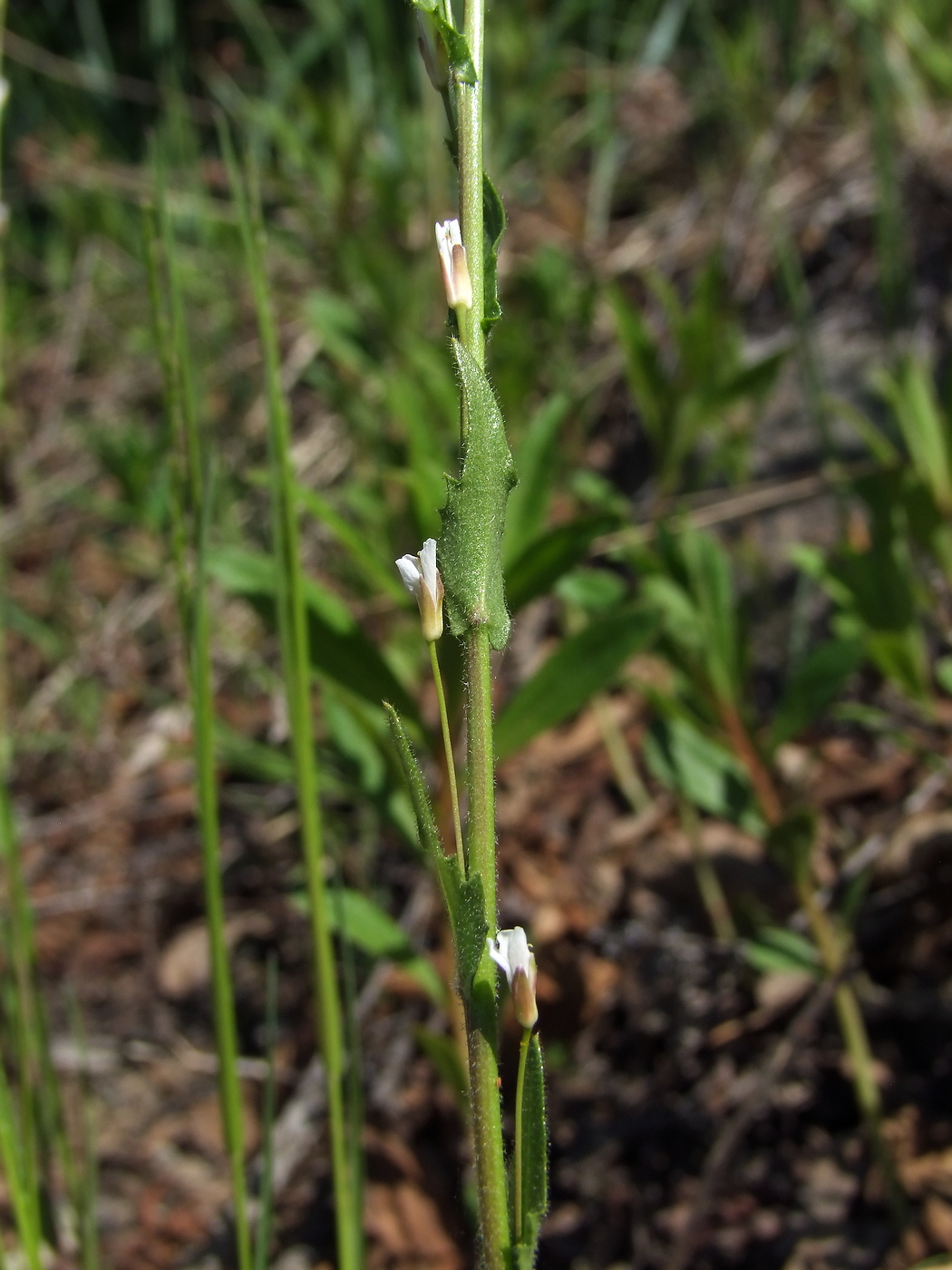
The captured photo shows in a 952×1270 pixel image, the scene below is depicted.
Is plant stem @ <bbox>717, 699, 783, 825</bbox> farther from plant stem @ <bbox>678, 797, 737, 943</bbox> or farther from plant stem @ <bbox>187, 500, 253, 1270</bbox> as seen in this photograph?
plant stem @ <bbox>187, 500, 253, 1270</bbox>

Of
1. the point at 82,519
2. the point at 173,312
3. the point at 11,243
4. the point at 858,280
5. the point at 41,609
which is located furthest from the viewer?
the point at 11,243

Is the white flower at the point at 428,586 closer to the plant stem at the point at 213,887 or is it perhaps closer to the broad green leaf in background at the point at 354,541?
the plant stem at the point at 213,887

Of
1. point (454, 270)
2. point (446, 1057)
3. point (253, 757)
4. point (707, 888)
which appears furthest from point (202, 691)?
point (707, 888)

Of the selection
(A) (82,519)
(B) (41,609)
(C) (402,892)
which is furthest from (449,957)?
(A) (82,519)

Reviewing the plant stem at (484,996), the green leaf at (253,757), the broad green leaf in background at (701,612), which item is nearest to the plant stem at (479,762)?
the plant stem at (484,996)

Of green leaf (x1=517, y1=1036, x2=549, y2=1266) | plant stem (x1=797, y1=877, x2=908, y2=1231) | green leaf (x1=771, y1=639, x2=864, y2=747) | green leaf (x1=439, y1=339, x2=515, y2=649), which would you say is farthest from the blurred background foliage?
green leaf (x1=517, y1=1036, x2=549, y2=1266)

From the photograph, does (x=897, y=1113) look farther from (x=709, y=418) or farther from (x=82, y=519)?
(x=82, y=519)
